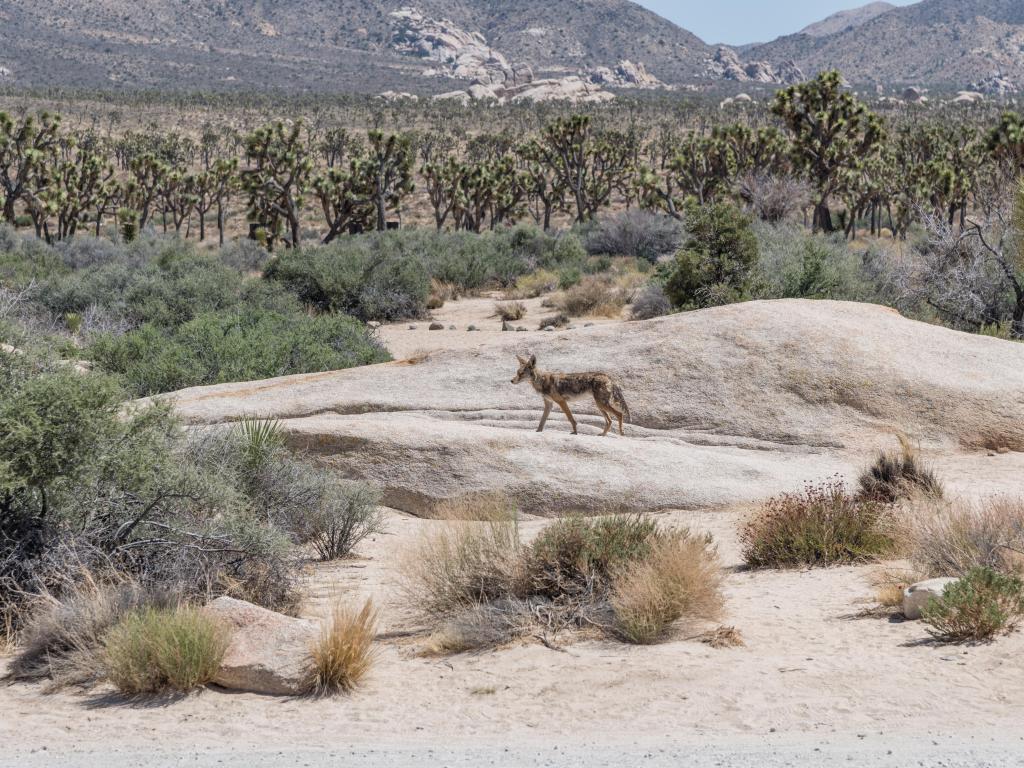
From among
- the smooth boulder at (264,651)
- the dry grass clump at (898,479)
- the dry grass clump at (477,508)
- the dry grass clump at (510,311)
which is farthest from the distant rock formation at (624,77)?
the smooth boulder at (264,651)

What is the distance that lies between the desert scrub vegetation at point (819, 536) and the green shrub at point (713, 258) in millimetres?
13784

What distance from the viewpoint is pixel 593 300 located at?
30594mm

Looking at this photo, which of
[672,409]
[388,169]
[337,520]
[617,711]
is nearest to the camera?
[617,711]

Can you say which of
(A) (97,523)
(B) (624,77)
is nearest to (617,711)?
(A) (97,523)

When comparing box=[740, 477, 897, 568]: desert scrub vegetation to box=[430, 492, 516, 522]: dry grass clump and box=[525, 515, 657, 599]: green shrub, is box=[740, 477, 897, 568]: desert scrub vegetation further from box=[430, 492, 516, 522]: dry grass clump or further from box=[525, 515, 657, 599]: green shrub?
box=[430, 492, 516, 522]: dry grass clump

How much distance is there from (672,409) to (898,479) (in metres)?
2.71

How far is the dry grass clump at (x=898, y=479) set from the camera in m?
9.21

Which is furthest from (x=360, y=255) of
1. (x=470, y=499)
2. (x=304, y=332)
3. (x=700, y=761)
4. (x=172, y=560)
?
(x=700, y=761)

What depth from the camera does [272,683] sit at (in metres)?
6.04

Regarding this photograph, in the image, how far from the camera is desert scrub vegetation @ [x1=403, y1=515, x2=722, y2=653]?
6691 millimetres

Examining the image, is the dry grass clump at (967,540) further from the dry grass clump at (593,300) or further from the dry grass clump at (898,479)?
the dry grass clump at (593,300)

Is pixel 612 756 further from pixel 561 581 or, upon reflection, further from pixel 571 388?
pixel 571 388

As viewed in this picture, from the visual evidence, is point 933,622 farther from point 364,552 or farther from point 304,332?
point 304,332

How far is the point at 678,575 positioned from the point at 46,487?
13.7 ft
